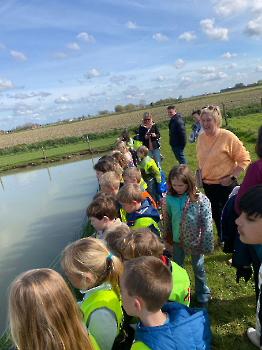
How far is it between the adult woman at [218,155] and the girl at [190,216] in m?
0.76

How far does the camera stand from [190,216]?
2.50m

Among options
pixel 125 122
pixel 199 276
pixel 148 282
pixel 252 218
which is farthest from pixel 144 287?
pixel 125 122

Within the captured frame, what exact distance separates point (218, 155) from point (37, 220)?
583 cm

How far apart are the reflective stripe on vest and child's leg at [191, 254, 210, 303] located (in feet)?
3.81

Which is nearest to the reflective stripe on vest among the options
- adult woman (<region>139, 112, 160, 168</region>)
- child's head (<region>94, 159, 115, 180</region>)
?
child's head (<region>94, 159, 115, 180</region>)

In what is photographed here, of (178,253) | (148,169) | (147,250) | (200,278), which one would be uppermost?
(148,169)

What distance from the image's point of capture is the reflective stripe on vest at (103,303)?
167cm

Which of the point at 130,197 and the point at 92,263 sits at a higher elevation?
the point at 130,197

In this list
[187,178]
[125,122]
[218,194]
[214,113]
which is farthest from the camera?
[125,122]

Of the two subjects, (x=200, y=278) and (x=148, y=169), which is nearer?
(x=200, y=278)

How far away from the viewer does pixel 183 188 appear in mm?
2494

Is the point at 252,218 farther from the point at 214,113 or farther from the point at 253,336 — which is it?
the point at 214,113

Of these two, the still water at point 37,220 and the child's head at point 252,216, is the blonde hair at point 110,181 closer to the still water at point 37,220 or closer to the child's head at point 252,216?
the child's head at point 252,216

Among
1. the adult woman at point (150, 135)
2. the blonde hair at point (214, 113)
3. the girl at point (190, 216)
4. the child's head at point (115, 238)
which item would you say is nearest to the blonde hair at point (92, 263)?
the child's head at point (115, 238)
